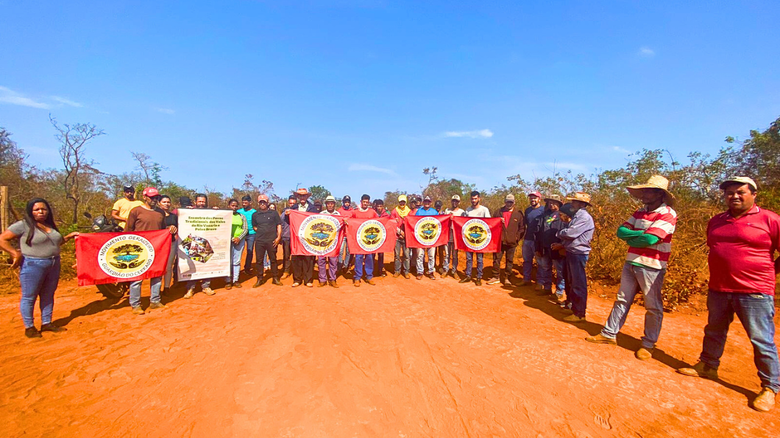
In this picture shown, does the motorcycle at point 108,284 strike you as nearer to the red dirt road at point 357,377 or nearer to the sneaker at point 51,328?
the red dirt road at point 357,377

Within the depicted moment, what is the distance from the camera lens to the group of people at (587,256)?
292 centimetres

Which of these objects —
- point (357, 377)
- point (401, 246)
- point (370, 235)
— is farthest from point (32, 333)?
point (401, 246)

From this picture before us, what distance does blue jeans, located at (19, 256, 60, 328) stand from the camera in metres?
3.95

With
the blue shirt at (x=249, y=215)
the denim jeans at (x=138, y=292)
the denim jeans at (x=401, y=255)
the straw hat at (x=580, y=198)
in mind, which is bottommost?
the denim jeans at (x=138, y=292)

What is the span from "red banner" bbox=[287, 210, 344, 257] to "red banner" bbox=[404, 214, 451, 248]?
160 centimetres

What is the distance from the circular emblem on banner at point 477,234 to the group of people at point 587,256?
0.22 m

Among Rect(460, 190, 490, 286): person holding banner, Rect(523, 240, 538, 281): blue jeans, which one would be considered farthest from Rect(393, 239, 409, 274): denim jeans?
Rect(523, 240, 538, 281): blue jeans

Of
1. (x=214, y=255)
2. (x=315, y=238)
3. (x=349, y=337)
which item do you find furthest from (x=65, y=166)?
(x=349, y=337)

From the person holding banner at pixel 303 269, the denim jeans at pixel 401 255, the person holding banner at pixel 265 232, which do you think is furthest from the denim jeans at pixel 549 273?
the person holding banner at pixel 265 232

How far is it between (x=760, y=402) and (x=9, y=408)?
6.71m

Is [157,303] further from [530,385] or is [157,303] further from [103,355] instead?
[530,385]

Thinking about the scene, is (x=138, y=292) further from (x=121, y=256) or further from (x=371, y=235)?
(x=371, y=235)

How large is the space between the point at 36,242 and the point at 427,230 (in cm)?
639

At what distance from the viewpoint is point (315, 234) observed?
6438mm
